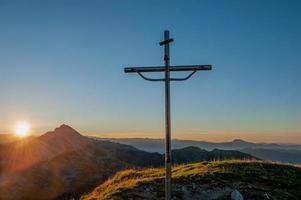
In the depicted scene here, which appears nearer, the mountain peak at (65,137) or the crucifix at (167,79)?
the crucifix at (167,79)

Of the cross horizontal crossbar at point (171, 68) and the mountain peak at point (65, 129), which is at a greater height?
the mountain peak at point (65, 129)

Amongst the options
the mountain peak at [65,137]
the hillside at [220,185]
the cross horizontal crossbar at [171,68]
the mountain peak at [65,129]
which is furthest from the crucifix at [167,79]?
the mountain peak at [65,129]

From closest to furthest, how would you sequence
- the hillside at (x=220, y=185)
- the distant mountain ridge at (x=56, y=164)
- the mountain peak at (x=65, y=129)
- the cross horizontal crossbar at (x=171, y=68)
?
the cross horizontal crossbar at (x=171, y=68) → the hillside at (x=220, y=185) → the distant mountain ridge at (x=56, y=164) → the mountain peak at (x=65, y=129)

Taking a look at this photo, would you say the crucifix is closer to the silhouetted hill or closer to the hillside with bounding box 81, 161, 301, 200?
the hillside with bounding box 81, 161, 301, 200

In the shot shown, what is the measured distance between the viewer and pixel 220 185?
61.6 ft

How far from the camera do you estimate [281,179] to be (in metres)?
20.8

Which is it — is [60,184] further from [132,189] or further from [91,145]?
[132,189]

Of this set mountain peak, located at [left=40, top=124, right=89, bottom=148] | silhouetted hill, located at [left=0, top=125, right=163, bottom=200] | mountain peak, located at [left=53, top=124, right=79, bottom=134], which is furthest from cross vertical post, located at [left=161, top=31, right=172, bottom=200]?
mountain peak, located at [left=53, top=124, right=79, bottom=134]

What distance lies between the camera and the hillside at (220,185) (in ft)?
57.6

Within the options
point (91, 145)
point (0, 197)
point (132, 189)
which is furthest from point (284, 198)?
point (91, 145)

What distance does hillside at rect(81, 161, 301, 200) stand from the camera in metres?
17.6

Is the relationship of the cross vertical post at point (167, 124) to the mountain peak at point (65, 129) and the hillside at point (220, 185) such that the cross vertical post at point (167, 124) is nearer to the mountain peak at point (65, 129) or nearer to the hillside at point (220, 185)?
the hillside at point (220, 185)

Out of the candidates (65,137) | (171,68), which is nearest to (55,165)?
(65,137)

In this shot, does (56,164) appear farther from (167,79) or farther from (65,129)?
(167,79)
